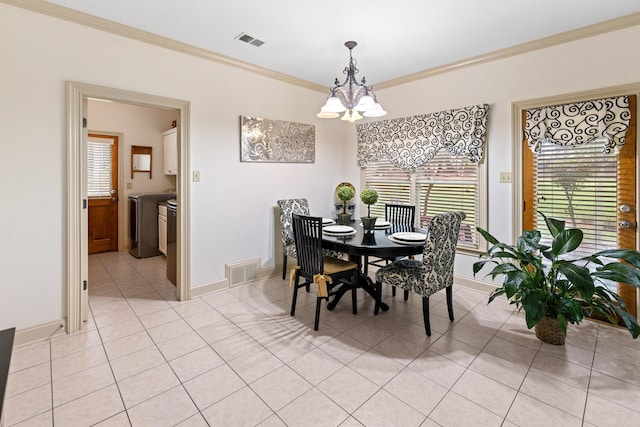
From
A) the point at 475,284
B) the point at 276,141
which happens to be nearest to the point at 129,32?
the point at 276,141

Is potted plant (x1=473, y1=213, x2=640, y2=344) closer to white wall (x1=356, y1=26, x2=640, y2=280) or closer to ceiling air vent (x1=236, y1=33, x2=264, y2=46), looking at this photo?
white wall (x1=356, y1=26, x2=640, y2=280)

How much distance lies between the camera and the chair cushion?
2.87 m

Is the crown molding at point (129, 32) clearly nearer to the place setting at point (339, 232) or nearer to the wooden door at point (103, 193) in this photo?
the place setting at point (339, 232)

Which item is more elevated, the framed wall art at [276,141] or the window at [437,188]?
the framed wall art at [276,141]

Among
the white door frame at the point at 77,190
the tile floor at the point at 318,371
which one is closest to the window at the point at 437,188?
the tile floor at the point at 318,371

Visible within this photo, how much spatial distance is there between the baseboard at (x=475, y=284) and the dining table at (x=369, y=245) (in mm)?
976

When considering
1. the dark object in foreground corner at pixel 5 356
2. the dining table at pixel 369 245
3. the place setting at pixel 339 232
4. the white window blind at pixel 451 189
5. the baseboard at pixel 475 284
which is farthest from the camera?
the white window blind at pixel 451 189

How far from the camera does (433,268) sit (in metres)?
2.54

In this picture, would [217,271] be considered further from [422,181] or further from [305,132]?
[422,181]

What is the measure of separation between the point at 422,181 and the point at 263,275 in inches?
90.1

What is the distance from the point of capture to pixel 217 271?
3.61 meters

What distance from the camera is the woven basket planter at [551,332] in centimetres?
246

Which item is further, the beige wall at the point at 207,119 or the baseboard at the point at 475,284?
the baseboard at the point at 475,284

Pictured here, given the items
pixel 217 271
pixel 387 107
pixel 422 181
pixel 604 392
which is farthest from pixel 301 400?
pixel 387 107
